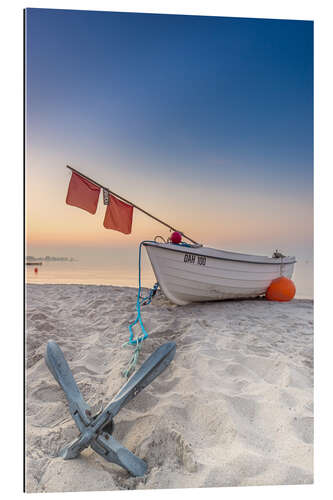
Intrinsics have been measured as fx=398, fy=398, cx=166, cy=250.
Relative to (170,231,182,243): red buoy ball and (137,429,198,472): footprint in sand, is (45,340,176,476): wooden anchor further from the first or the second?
(170,231,182,243): red buoy ball

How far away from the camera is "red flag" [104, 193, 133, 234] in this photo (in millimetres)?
2402

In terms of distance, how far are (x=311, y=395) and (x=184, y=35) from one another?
6.10 ft

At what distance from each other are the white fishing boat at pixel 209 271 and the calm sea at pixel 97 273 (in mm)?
340

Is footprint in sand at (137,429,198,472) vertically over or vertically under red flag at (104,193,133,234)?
under

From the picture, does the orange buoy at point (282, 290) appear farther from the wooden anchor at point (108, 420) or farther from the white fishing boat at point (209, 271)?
the wooden anchor at point (108, 420)

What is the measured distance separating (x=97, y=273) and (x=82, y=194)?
462 mm

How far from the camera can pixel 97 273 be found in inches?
91.2

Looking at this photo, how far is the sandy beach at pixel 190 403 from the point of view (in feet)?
4.94

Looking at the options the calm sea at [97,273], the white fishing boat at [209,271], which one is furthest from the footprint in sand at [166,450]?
the white fishing boat at [209,271]

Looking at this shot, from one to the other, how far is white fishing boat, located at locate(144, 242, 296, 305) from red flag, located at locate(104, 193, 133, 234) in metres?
0.33

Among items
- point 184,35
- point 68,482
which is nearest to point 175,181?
point 184,35

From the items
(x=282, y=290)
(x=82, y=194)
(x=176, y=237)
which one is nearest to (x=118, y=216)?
(x=82, y=194)

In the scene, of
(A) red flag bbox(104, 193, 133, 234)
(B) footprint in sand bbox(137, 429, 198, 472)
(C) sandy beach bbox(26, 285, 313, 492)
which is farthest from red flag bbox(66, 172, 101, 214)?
(B) footprint in sand bbox(137, 429, 198, 472)
